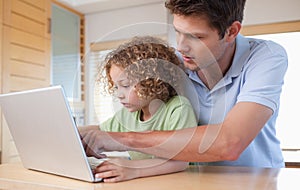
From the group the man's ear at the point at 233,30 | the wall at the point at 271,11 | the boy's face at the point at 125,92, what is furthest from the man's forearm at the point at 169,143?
the wall at the point at 271,11

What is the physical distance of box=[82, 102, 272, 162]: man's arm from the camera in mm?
721

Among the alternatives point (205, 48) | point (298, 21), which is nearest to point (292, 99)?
point (298, 21)

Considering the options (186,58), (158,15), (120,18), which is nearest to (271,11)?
(158,15)

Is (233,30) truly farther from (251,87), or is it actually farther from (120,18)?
(120,18)

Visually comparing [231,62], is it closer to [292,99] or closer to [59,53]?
[292,99]

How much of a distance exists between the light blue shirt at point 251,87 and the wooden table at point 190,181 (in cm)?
18

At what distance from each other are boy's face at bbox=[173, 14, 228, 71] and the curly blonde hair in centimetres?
6

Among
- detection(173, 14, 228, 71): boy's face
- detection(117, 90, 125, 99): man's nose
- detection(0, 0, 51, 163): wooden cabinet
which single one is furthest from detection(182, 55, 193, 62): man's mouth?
detection(0, 0, 51, 163): wooden cabinet

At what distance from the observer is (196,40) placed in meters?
0.92

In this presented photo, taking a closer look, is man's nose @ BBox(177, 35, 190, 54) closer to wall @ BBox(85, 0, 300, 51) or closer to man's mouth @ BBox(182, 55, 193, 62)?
man's mouth @ BBox(182, 55, 193, 62)

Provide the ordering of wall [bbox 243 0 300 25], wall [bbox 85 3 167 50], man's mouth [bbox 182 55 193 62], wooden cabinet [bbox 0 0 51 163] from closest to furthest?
man's mouth [bbox 182 55 193 62]
wooden cabinet [bbox 0 0 51 163]
wall [bbox 243 0 300 25]
wall [bbox 85 3 167 50]

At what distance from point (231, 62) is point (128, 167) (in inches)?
21.4

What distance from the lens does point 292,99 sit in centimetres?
247

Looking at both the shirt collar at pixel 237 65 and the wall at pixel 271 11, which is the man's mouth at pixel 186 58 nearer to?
the shirt collar at pixel 237 65
